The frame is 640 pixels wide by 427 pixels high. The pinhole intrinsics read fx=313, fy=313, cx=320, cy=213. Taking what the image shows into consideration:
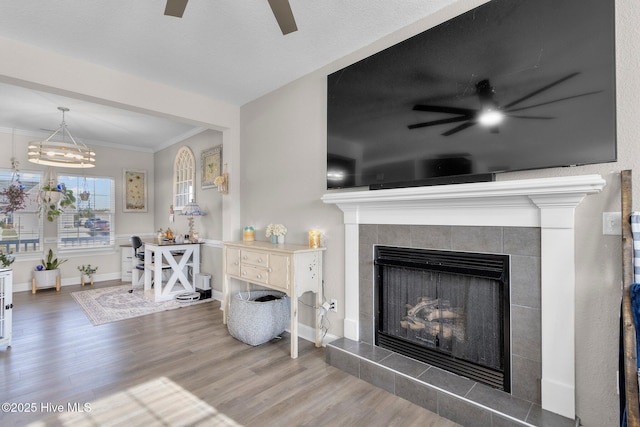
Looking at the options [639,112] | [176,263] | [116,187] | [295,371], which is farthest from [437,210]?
[116,187]

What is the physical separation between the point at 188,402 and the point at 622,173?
2.70m

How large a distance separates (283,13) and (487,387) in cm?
245

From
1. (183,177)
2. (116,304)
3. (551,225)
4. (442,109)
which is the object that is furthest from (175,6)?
(183,177)

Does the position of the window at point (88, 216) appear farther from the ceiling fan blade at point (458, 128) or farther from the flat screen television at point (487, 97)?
the ceiling fan blade at point (458, 128)

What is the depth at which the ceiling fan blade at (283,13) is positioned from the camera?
159cm

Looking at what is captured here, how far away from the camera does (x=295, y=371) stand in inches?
94.2

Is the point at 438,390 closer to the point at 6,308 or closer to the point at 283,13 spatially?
the point at 283,13

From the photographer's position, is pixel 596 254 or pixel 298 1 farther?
pixel 298 1

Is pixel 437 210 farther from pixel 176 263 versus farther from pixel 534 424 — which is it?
pixel 176 263

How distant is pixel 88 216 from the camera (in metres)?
5.57

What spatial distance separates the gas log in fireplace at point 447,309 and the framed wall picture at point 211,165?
114 inches

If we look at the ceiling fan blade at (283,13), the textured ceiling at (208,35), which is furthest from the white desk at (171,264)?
the ceiling fan blade at (283,13)

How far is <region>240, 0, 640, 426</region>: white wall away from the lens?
1.52 metres

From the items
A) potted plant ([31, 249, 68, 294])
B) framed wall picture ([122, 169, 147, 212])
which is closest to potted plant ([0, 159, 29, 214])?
potted plant ([31, 249, 68, 294])
